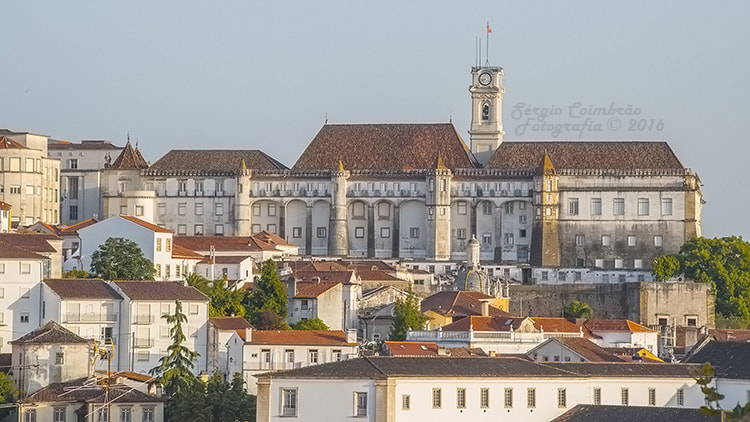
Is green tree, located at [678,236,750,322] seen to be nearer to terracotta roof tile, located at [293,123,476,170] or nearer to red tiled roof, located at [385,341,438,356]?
terracotta roof tile, located at [293,123,476,170]

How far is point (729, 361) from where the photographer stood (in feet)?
205

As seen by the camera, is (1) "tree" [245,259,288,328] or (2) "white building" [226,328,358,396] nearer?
(2) "white building" [226,328,358,396]

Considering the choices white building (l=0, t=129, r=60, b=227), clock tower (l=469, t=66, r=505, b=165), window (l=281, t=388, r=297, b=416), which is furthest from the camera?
clock tower (l=469, t=66, r=505, b=165)

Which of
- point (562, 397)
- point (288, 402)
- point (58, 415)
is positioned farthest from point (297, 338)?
point (288, 402)

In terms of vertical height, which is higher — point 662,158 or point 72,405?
point 662,158

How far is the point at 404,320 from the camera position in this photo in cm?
8694

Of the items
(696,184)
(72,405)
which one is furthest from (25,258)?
(696,184)

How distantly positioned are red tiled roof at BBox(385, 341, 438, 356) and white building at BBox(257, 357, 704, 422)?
12.1 meters

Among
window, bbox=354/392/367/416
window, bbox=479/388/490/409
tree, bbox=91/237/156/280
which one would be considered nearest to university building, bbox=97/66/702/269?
tree, bbox=91/237/156/280

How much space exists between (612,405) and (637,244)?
62000 mm

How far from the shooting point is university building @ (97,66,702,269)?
119688mm

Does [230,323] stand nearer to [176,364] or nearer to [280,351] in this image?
[280,351]

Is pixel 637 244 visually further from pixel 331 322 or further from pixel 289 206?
pixel 331 322

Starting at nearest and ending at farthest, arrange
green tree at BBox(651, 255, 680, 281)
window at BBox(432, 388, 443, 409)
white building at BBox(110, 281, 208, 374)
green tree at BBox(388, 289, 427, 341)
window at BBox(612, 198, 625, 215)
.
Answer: window at BBox(432, 388, 443, 409), white building at BBox(110, 281, 208, 374), green tree at BBox(388, 289, 427, 341), green tree at BBox(651, 255, 680, 281), window at BBox(612, 198, 625, 215)
